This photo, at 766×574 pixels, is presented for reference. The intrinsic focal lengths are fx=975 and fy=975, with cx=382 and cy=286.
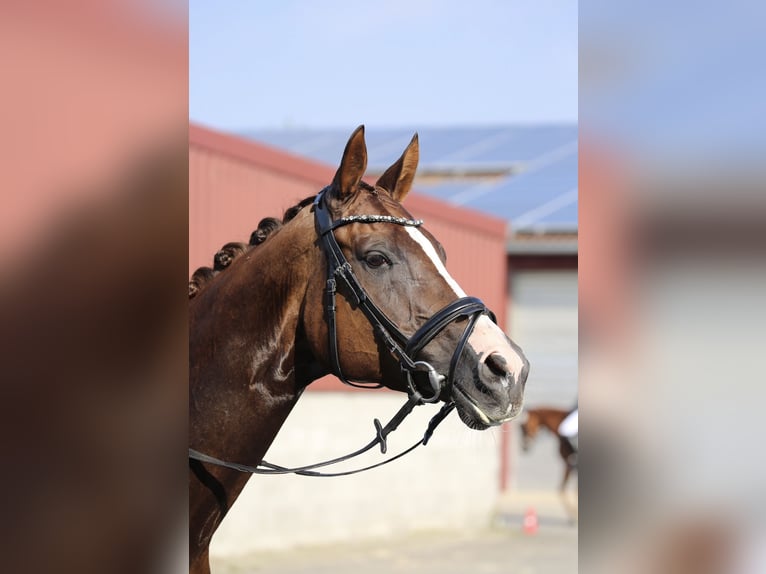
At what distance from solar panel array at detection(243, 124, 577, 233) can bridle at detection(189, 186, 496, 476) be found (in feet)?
36.5

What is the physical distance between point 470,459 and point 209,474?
867 cm

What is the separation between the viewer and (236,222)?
31.3ft

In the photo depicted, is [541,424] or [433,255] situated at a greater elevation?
[433,255]

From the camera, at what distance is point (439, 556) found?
32.0 feet

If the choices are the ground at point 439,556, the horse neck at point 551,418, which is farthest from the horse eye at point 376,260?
the horse neck at point 551,418

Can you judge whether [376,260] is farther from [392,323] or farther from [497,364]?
[497,364]

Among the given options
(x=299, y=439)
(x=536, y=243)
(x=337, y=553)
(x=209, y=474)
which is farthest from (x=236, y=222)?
(x=209, y=474)

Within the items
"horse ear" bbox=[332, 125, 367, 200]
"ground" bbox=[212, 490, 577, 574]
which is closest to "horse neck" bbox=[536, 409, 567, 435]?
"ground" bbox=[212, 490, 577, 574]

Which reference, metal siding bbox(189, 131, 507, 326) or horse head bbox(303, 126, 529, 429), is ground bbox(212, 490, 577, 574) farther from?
horse head bbox(303, 126, 529, 429)

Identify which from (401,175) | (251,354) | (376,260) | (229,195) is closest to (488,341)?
(376,260)

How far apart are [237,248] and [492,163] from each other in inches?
626
